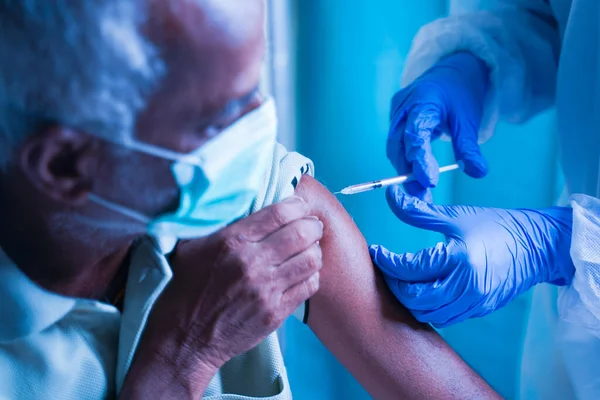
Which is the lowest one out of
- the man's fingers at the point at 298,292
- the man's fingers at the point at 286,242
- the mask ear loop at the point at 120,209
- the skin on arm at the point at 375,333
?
the skin on arm at the point at 375,333

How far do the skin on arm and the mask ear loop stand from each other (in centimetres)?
45

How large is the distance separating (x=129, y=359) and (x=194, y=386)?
0.35 ft

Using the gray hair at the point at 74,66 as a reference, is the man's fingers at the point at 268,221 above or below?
below

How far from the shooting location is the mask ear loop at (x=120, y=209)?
583 mm

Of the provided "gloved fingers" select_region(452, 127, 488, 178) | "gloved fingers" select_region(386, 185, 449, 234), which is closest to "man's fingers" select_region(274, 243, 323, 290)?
"gloved fingers" select_region(386, 185, 449, 234)

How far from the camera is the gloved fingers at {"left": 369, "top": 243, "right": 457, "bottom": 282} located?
0.95 meters

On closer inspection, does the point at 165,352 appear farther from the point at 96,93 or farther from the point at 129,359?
the point at 96,93

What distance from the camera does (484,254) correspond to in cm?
95

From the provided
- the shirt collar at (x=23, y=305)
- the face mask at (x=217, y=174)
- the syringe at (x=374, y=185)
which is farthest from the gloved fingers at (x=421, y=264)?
the shirt collar at (x=23, y=305)

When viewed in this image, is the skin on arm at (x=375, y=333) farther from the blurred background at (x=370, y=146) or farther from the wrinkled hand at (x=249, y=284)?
the blurred background at (x=370, y=146)

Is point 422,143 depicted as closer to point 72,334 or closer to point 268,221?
point 268,221

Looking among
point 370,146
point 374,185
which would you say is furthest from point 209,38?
point 370,146

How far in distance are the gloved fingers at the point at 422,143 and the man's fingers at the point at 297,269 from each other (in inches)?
15.3

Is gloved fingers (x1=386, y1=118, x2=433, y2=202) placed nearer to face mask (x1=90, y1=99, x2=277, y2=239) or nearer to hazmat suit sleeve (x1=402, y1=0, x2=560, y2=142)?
hazmat suit sleeve (x1=402, y1=0, x2=560, y2=142)
